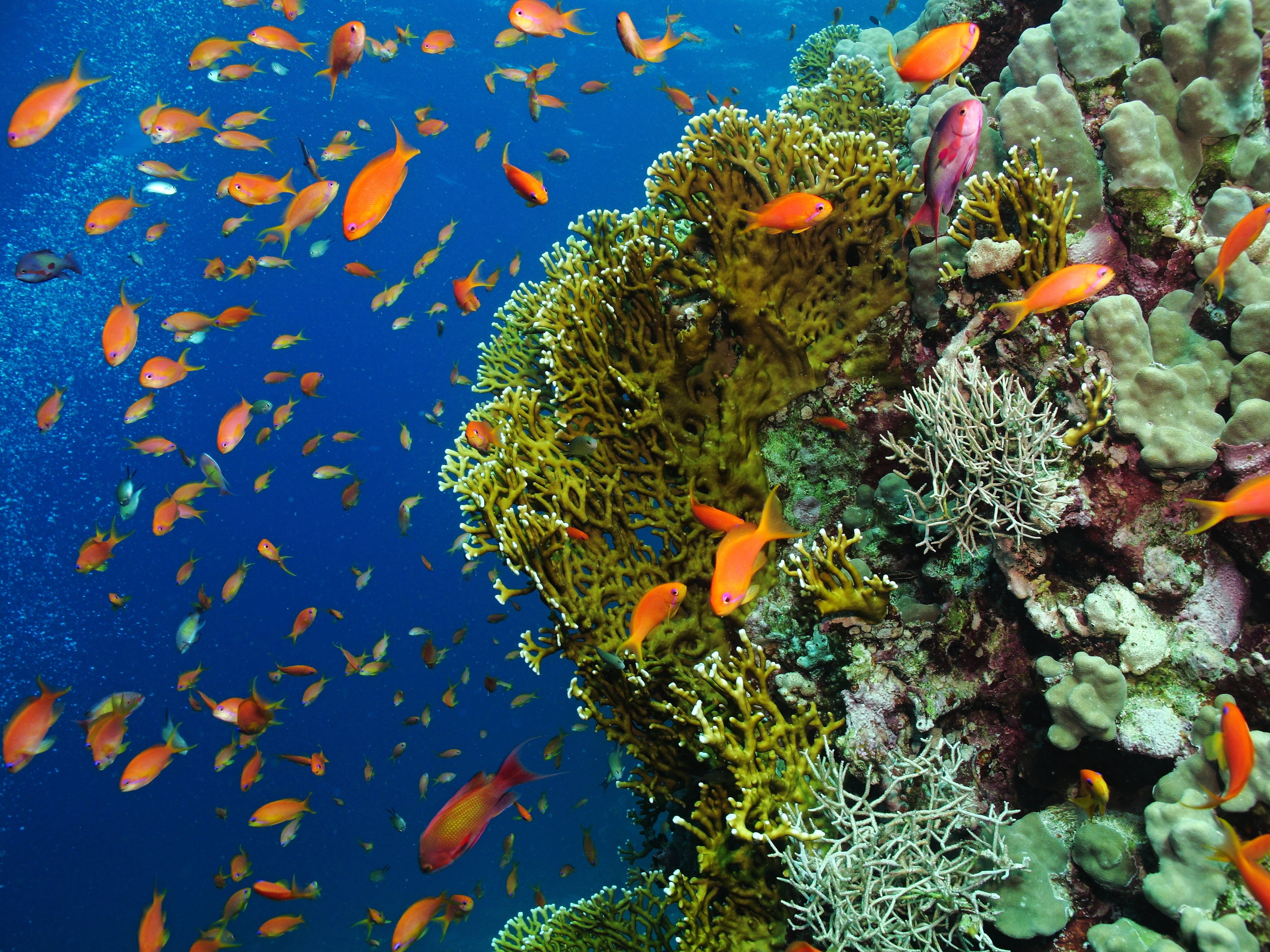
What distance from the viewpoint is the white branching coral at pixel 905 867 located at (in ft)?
8.66

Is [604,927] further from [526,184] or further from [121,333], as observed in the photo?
[121,333]

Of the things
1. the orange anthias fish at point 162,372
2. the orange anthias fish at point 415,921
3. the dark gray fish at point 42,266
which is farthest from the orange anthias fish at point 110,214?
the orange anthias fish at point 415,921

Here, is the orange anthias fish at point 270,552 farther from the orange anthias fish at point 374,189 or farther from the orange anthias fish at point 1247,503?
the orange anthias fish at point 1247,503

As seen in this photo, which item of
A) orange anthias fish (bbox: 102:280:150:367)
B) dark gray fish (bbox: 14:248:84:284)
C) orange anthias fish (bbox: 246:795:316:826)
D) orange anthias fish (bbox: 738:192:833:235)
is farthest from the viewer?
orange anthias fish (bbox: 246:795:316:826)

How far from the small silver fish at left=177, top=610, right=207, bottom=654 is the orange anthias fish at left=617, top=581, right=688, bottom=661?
20.4 feet

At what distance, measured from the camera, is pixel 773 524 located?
2906 mm

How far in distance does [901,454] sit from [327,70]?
6.02 metres

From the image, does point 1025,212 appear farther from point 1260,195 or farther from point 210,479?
point 210,479

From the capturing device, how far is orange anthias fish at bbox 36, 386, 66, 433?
22.5 feet

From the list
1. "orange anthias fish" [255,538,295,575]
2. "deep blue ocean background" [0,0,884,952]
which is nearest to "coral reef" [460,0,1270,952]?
"orange anthias fish" [255,538,295,575]

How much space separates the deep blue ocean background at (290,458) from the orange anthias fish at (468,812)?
51.0 ft

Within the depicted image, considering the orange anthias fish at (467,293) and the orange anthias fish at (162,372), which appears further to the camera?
the orange anthias fish at (467,293)

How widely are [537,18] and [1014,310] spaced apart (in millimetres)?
5415

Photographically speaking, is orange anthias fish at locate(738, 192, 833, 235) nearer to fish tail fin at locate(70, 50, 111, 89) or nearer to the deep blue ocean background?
fish tail fin at locate(70, 50, 111, 89)
